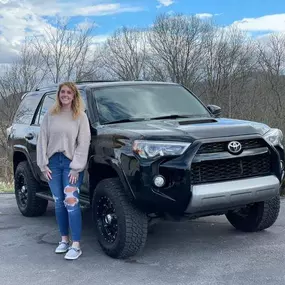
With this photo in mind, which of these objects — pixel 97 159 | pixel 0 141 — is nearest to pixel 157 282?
pixel 97 159

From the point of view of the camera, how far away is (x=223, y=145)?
4336mm

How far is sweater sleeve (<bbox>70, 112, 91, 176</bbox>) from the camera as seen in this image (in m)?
4.62

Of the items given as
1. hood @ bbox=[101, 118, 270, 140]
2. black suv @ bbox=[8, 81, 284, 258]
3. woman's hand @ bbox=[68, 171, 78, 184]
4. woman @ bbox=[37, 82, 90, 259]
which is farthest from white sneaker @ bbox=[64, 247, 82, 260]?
hood @ bbox=[101, 118, 270, 140]

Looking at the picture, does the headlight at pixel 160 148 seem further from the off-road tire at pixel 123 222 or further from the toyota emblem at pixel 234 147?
the off-road tire at pixel 123 222

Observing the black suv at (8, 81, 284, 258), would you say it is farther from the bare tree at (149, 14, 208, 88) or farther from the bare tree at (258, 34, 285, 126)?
the bare tree at (149, 14, 208, 88)

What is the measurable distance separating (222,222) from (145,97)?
2.01 meters

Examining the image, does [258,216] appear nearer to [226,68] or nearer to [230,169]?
[230,169]

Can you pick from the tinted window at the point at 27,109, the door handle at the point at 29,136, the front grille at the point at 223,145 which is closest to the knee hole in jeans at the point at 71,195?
the front grille at the point at 223,145

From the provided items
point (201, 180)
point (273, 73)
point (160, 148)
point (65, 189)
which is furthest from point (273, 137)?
point (273, 73)

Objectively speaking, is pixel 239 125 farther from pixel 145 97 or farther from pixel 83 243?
pixel 83 243

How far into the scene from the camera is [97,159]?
15.8 feet

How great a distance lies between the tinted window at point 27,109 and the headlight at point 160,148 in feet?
9.94

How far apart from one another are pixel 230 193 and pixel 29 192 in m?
3.43

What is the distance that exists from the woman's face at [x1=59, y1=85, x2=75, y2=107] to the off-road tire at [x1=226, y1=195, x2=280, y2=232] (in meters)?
2.49
